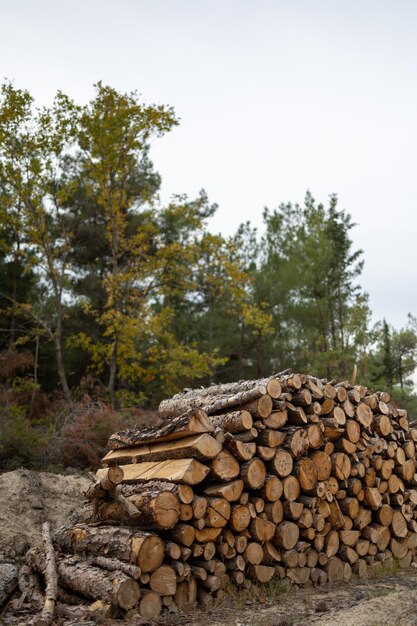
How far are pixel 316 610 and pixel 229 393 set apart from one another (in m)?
2.50

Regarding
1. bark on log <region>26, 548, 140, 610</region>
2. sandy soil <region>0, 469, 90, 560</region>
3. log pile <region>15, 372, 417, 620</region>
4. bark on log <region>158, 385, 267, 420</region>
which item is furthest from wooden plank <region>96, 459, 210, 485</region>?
sandy soil <region>0, 469, 90, 560</region>

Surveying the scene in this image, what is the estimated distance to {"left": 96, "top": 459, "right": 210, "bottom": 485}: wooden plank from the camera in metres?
5.41

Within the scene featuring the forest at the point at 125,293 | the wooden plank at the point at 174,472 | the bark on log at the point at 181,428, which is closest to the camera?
the wooden plank at the point at 174,472

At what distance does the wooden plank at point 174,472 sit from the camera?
5406 millimetres

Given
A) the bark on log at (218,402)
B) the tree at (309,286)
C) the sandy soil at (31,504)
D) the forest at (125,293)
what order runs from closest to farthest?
the bark on log at (218,402)
the sandy soil at (31,504)
the forest at (125,293)
the tree at (309,286)

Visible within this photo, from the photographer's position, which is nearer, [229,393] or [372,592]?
[372,592]

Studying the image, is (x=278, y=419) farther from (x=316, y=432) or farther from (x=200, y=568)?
(x=200, y=568)

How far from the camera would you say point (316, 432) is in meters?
6.51

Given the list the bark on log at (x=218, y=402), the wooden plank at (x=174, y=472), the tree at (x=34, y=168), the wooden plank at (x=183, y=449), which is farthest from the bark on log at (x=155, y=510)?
the tree at (x=34, y=168)

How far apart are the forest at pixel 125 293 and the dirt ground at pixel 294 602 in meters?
3.21

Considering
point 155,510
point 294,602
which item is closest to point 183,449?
point 155,510

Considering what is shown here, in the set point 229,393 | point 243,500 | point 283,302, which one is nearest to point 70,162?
point 283,302

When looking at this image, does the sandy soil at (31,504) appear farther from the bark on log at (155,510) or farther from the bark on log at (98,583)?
the bark on log at (155,510)

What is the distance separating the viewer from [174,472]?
550 cm
